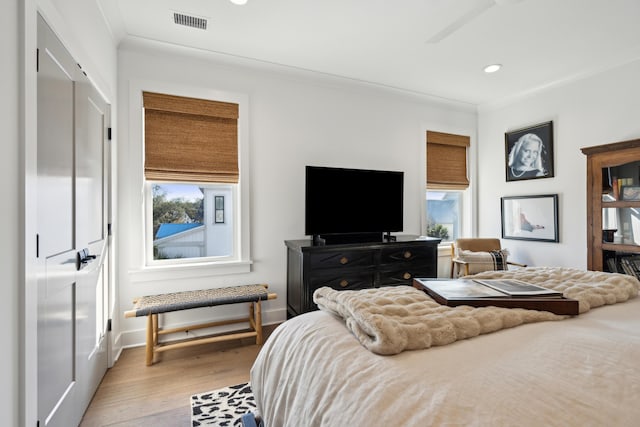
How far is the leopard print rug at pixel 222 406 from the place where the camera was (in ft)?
5.55

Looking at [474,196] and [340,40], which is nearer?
[340,40]

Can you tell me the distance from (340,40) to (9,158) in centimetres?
240

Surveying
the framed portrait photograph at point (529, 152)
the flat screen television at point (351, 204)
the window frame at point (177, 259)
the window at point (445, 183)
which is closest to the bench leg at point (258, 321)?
the window frame at point (177, 259)

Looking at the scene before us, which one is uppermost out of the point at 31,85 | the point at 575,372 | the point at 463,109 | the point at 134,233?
the point at 463,109

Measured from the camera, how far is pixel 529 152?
3.64 metres

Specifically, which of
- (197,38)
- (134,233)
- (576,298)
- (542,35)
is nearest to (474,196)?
(542,35)

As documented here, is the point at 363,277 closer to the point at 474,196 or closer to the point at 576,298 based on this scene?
the point at 576,298

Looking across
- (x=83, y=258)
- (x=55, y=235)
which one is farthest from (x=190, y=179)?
(x=55, y=235)

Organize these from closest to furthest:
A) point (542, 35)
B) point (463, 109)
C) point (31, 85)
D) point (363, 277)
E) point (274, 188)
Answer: point (31, 85) → point (542, 35) → point (363, 277) → point (274, 188) → point (463, 109)

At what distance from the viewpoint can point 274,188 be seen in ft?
10.3

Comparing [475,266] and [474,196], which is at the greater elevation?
[474,196]

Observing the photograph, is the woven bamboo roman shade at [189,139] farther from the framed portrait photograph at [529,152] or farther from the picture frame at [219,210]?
the framed portrait photograph at [529,152]

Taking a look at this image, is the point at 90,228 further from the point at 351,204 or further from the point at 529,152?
the point at 529,152

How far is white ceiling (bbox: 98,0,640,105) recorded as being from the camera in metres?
2.16
